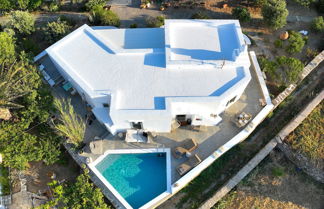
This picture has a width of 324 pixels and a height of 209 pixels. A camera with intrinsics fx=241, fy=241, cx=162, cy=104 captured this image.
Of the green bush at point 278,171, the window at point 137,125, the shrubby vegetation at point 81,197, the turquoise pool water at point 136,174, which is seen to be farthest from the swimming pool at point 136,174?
the green bush at point 278,171

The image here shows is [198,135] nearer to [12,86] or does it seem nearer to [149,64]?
[149,64]

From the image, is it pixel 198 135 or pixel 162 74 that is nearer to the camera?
pixel 162 74

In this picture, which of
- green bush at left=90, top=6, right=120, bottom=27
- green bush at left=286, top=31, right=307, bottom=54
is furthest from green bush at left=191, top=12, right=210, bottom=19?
green bush at left=286, top=31, right=307, bottom=54

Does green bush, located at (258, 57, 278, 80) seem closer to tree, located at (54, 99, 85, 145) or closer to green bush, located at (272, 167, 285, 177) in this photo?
green bush, located at (272, 167, 285, 177)

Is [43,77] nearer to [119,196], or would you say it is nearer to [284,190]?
[119,196]

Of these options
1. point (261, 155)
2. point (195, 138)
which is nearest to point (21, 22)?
point (195, 138)

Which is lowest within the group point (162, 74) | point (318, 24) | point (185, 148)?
point (185, 148)
